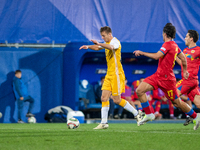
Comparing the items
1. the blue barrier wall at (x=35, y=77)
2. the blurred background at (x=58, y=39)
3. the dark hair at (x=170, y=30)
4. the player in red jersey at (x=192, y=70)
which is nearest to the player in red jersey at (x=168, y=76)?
the dark hair at (x=170, y=30)

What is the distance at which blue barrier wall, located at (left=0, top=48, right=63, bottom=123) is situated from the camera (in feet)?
42.1

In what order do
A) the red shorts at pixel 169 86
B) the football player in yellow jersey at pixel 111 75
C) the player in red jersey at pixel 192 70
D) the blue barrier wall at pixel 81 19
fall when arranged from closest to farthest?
the red shorts at pixel 169 86 → the football player in yellow jersey at pixel 111 75 → the player in red jersey at pixel 192 70 → the blue barrier wall at pixel 81 19

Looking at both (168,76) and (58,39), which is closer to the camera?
(168,76)

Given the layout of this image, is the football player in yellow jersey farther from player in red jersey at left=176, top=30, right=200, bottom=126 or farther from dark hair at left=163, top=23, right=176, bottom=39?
player in red jersey at left=176, top=30, right=200, bottom=126

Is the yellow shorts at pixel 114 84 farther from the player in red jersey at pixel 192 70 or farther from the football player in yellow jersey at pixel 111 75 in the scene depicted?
the player in red jersey at pixel 192 70

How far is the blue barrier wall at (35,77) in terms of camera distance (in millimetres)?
12844

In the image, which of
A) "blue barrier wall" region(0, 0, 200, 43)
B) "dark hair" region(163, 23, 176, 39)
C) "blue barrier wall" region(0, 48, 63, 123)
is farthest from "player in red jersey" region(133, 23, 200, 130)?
"blue barrier wall" region(0, 48, 63, 123)

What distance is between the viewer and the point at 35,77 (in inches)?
515

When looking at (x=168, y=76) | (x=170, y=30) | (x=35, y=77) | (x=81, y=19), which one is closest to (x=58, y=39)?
(x=81, y=19)

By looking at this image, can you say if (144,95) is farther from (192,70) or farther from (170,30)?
(192,70)

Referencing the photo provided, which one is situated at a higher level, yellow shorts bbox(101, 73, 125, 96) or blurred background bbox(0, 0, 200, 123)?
blurred background bbox(0, 0, 200, 123)

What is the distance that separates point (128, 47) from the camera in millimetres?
12867

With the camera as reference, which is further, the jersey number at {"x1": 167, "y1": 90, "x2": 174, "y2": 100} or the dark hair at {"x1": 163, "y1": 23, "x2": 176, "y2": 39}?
the dark hair at {"x1": 163, "y1": 23, "x2": 176, "y2": 39}

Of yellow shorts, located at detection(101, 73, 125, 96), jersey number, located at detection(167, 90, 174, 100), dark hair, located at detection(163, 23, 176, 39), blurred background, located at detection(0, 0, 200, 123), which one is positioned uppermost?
blurred background, located at detection(0, 0, 200, 123)
